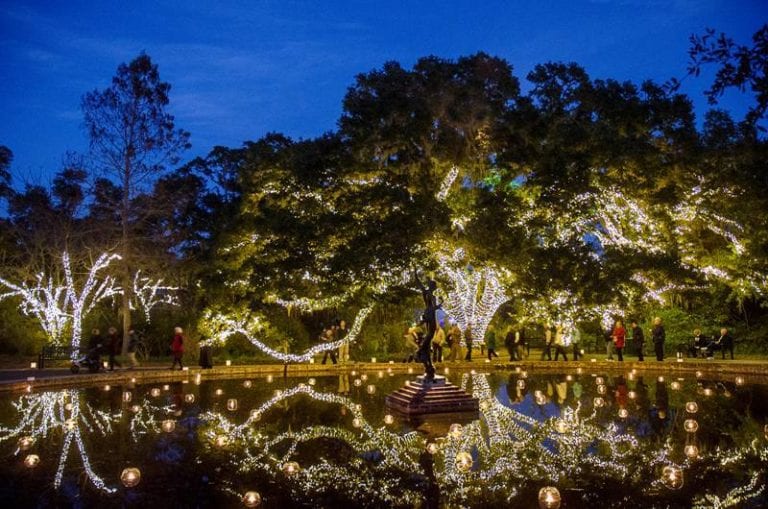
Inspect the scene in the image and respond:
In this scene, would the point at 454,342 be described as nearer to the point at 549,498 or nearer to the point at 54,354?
the point at 54,354

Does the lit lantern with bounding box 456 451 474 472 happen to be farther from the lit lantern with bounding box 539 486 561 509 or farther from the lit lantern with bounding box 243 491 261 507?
the lit lantern with bounding box 243 491 261 507

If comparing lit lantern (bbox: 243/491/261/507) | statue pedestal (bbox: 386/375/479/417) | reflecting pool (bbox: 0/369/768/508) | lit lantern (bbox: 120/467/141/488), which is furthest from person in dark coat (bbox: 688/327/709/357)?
lit lantern (bbox: 120/467/141/488)

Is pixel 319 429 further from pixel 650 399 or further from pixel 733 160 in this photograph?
pixel 733 160

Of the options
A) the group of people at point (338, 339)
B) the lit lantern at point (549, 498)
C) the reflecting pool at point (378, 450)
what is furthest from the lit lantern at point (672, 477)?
the group of people at point (338, 339)

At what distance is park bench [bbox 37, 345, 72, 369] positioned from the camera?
68.7ft

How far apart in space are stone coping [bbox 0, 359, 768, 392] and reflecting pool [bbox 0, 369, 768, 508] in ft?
6.70

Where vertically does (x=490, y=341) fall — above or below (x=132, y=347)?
above

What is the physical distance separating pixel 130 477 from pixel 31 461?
1948mm

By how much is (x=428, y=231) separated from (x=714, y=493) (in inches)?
522

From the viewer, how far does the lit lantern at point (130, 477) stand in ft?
24.4

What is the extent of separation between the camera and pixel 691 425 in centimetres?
1070

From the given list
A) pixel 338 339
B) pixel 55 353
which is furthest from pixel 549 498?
pixel 55 353

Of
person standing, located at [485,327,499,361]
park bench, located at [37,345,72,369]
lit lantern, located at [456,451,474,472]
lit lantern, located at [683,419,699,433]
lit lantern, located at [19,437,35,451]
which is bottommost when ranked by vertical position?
lit lantern, located at [19,437,35,451]

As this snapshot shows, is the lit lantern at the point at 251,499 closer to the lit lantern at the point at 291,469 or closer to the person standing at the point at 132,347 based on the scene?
the lit lantern at the point at 291,469
